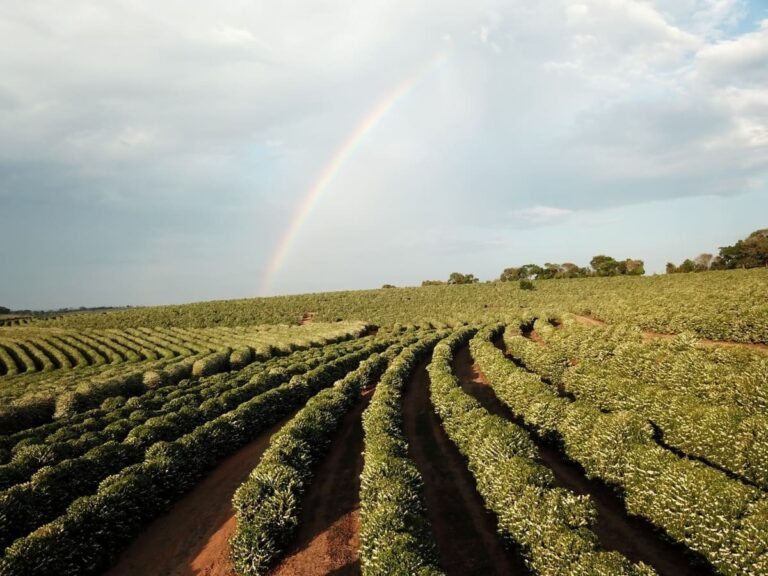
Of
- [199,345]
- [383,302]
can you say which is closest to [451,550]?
[199,345]

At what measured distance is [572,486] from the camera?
18109mm

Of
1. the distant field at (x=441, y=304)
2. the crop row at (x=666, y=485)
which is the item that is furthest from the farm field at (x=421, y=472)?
the distant field at (x=441, y=304)

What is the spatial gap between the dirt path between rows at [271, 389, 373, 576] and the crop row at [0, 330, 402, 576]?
6.54 metres

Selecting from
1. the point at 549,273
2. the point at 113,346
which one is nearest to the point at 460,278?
the point at 549,273

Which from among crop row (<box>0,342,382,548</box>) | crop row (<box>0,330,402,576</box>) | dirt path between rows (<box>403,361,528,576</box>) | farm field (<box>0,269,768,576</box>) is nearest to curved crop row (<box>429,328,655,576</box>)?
farm field (<box>0,269,768,576</box>)

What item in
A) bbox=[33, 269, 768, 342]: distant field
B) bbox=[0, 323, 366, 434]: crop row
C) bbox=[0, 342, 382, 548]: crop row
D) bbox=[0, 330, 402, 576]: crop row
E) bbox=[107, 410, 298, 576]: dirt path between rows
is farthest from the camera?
bbox=[33, 269, 768, 342]: distant field

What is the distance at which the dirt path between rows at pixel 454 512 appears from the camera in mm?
14125

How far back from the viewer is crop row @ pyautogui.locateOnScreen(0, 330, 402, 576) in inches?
530

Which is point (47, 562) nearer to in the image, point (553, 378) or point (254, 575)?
point (254, 575)

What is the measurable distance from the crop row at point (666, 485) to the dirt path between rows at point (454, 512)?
5.03 meters

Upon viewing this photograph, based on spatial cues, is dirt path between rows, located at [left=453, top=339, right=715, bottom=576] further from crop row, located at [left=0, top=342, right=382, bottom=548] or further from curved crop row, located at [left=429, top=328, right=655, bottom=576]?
crop row, located at [left=0, top=342, right=382, bottom=548]

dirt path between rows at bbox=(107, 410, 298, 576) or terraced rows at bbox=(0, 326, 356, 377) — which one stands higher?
terraced rows at bbox=(0, 326, 356, 377)

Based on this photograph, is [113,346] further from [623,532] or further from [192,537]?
[623,532]

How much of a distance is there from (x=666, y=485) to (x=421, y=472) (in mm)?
10608
